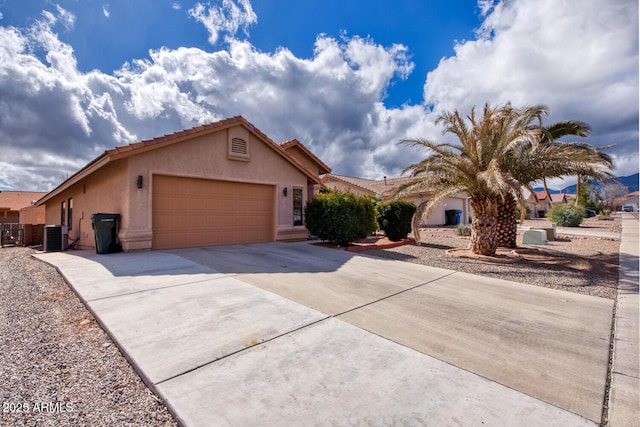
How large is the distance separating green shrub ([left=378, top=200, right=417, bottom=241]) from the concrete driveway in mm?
6846

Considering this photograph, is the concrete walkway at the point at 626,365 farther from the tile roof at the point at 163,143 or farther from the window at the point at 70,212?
the window at the point at 70,212

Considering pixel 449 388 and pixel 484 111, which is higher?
pixel 484 111

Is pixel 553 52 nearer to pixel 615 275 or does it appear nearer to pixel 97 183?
pixel 615 275

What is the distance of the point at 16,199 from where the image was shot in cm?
3484

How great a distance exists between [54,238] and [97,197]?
7.51 ft

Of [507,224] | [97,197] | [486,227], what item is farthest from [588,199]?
[97,197]

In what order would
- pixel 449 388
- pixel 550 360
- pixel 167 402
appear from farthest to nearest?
pixel 550 360 < pixel 449 388 < pixel 167 402

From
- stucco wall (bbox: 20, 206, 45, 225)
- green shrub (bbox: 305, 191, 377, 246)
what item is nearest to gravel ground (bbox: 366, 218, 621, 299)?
green shrub (bbox: 305, 191, 377, 246)

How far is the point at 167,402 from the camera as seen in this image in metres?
2.21

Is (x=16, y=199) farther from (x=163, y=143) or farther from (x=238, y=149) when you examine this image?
(x=238, y=149)

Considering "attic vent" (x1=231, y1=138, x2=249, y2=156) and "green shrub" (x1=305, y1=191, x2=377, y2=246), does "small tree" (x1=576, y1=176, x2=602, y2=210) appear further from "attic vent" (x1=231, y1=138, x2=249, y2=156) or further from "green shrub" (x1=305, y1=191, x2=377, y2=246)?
"attic vent" (x1=231, y1=138, x2=249, y2=156)

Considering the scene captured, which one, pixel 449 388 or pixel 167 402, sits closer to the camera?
pixel 167 402

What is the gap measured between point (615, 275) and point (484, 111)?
5.48 metres

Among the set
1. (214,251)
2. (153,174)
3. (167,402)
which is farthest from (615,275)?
(153,174)
